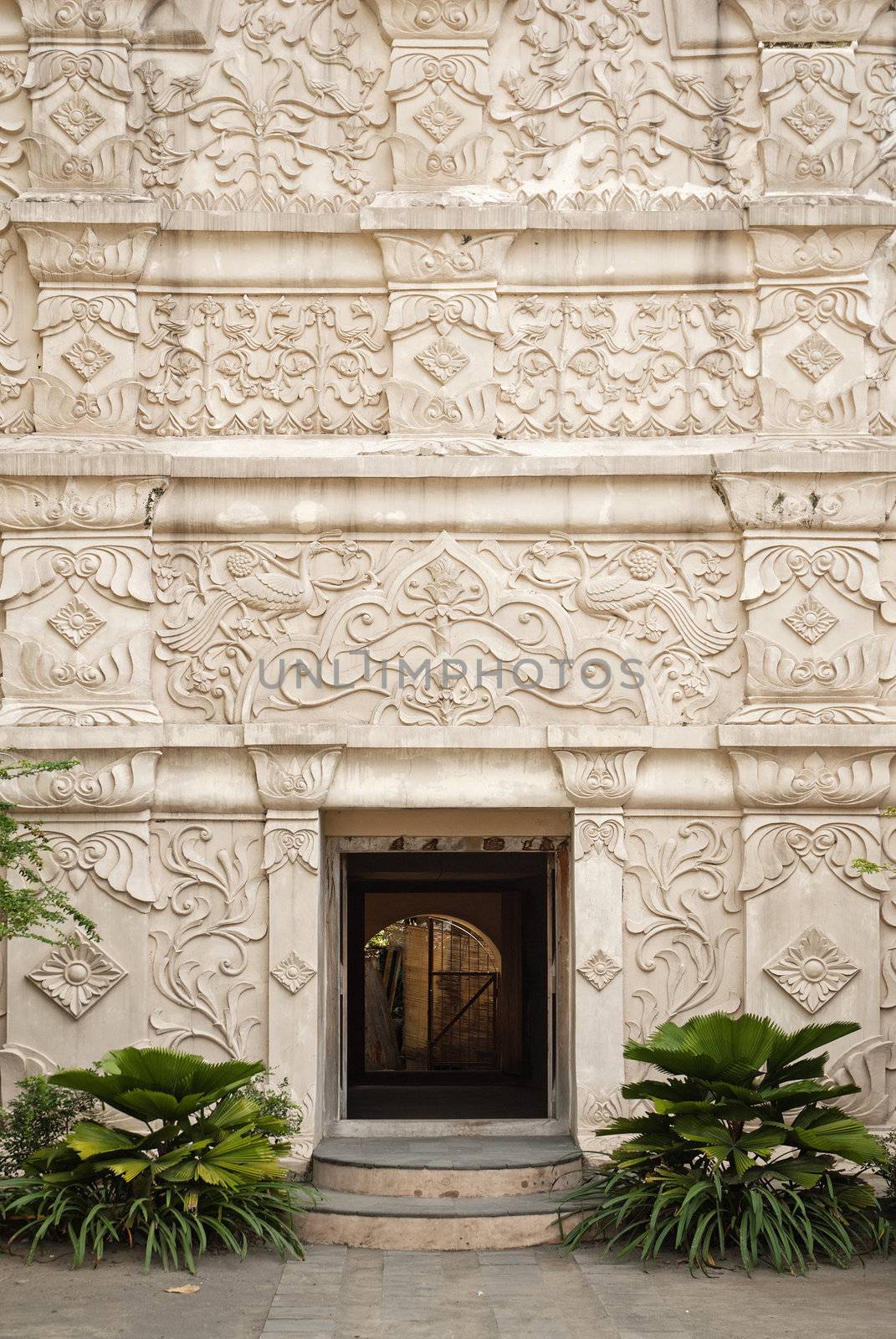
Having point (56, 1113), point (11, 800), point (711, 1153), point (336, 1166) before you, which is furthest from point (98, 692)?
point (711, 1153)

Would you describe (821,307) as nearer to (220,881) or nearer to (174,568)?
(174,568)

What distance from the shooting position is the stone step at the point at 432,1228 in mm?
6547

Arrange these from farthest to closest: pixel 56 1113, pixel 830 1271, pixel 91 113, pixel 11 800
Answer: pixel 91 113, pixel 11 800, pixel 56 1113, pixel 830 1271

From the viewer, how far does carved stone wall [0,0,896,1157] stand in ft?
24.4

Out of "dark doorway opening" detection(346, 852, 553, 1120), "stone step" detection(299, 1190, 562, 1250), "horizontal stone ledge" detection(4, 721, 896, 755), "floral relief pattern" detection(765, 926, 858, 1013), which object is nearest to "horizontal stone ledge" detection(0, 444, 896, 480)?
"horizontal stone ledge" detection(4, 721, 896, 755)

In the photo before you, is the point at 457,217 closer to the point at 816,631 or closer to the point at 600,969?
the point at 816,631

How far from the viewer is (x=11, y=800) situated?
7352mm

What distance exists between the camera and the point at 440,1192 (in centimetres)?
686

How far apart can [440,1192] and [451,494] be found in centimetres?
357

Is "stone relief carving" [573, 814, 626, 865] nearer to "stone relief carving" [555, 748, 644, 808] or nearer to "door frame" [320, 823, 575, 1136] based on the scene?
"stone relief carving" [555, 748, 644, 808]

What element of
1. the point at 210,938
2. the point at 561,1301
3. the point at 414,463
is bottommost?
the point at 561,1301

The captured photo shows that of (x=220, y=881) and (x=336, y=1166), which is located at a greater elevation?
(x=220, y=881)

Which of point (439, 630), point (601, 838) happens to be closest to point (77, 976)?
point (439, 630)

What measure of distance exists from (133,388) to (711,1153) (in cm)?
488
